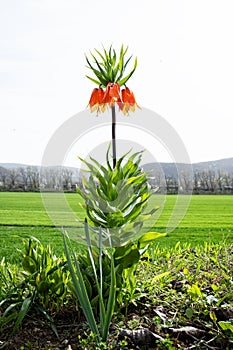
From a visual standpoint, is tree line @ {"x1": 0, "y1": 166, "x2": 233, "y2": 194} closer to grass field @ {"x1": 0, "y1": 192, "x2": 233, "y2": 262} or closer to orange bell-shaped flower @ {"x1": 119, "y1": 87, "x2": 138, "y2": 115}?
grass field @ {"x1": 0, "y1": 192, "x2": 233, "y2": 262}

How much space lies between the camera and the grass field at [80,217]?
18.6 feet

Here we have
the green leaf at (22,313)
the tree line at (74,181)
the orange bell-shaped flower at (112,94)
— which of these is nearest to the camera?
the green leaf at (22,313)

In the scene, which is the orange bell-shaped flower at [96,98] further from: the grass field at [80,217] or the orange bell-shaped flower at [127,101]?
the grass field at [80,217]

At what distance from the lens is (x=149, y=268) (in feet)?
11.4

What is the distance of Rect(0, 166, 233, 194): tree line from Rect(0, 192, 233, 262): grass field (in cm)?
13

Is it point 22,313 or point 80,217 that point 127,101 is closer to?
point 80,217

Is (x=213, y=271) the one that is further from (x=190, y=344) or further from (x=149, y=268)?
(x=190, y=344)

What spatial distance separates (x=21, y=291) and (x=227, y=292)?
1237 millimetres

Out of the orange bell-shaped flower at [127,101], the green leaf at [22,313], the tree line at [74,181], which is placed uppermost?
the orange bell-shaped flower at [127,101]

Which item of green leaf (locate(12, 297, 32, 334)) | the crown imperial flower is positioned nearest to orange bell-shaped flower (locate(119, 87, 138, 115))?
the crown imperial flower

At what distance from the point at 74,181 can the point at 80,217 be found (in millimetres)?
484

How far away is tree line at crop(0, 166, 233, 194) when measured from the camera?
312 cm

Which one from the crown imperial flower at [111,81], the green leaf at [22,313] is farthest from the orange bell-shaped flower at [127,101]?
the green leaf at [22,313]

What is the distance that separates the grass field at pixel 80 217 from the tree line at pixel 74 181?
0.43ft
